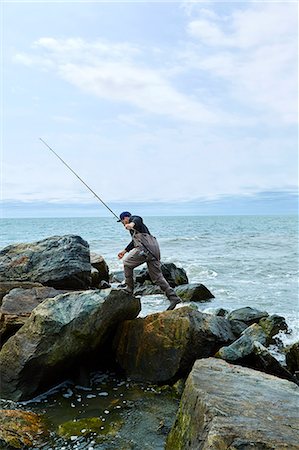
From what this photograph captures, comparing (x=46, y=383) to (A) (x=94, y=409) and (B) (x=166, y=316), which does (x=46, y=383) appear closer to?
(A) (x=94, y=409)

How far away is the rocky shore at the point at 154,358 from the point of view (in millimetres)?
3762

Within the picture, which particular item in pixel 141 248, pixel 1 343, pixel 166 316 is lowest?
pixel 1 343

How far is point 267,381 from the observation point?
195 inches

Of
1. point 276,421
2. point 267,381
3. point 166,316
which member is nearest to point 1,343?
point 166,316

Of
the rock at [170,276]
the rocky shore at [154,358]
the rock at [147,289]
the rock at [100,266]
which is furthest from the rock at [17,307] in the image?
the rock at [170,276]

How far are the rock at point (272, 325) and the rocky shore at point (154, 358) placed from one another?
0.02 meters

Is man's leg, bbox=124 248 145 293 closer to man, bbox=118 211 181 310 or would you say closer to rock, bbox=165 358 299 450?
man, bbox=118 211 181 310

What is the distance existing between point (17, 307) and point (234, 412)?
4.98m

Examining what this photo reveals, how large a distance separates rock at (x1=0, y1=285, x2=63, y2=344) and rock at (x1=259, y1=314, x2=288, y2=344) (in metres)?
4.75

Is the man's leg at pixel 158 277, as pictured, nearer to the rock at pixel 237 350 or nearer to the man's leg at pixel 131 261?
the man's leg at pixel 131 261

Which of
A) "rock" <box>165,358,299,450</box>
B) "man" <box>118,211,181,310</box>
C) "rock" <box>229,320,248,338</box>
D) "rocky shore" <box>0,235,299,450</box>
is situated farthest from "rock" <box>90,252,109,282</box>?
"rock" <box>165,358,299,450</box>

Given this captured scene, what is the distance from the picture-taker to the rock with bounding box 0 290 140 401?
614 cm

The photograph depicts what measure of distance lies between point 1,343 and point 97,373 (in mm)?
1716

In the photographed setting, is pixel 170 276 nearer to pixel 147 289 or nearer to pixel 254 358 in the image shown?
pixel 147 289
